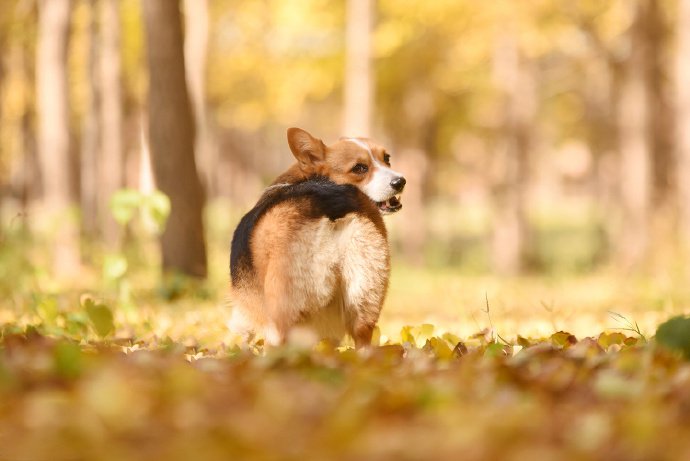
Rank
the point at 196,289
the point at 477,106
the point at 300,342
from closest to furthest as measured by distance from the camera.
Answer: the point at 300,342 < the point at 196,289 < the point at 477,106

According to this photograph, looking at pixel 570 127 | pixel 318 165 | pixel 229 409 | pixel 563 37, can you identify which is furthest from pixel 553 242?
pixel 229 409

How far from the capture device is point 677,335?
11.9 ft

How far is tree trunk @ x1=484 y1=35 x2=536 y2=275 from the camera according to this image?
56.3 feet

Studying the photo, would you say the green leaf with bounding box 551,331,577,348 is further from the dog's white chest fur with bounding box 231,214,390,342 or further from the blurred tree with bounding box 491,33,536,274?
the blurred tree with bounding box 491,33,536,274

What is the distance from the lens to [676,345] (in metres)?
3.61

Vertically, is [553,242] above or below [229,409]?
below

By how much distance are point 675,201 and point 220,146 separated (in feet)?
92.7

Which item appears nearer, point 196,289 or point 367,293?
point 367,293

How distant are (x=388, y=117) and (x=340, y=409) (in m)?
18.8

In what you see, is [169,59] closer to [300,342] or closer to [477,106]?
[300,342]

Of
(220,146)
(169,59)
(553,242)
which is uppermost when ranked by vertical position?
(169,59)

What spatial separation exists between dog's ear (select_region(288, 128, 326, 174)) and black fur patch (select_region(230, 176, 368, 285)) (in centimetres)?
14

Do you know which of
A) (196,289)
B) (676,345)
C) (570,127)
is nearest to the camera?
(676,345)

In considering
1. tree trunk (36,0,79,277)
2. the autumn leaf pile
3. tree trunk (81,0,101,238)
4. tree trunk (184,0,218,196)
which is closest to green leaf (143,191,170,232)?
the autumn leaf pile
